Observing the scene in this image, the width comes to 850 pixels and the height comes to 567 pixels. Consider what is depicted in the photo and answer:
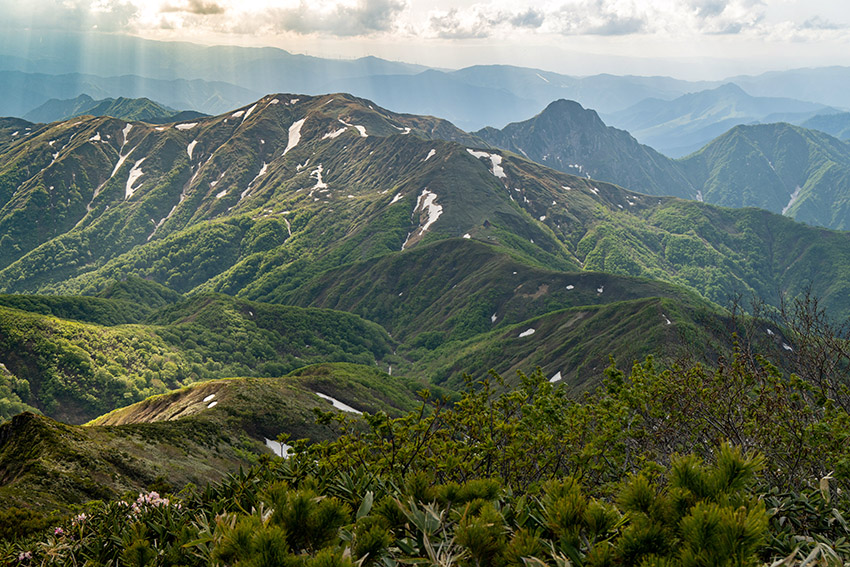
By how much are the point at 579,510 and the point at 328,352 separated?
509 ft

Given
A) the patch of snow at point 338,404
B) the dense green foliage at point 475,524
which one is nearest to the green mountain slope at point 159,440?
the patch of snow at point 338,404

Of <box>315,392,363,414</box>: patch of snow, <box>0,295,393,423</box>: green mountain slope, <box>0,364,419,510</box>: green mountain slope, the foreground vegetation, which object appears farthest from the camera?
<box>0,295,393,423</box>: green mountain slope

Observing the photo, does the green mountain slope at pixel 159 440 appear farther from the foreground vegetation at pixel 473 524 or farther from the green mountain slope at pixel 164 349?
the green mountain slope at pixel 164 349

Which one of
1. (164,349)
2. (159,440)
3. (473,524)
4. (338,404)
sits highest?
(473,524)

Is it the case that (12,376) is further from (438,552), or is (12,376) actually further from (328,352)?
(438,552)

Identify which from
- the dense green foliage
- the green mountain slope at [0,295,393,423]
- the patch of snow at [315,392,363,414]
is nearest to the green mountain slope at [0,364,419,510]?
the patch of snow at [315,392,363,414]

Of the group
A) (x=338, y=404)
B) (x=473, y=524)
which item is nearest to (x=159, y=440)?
(x=338, y=404)

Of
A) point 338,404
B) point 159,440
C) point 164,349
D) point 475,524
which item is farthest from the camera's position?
point 164,349

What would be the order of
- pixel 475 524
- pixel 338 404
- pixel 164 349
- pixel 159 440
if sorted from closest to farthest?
pixel 475 524 < pixel 159 440 < pixel 338 404 < pixel 164 349

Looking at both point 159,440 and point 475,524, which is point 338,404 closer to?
point 159,440

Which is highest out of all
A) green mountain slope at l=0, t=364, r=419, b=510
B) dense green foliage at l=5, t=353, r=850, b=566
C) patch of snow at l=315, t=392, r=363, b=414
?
dense green foliage at l=5, t=353, r=850, b=566

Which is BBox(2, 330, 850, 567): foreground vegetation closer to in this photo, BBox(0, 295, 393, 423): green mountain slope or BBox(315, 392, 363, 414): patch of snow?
BBox(315, 392, 363, 414): patch of snow

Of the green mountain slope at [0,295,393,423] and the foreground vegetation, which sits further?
the green mountain slope at [0,295,393,423]

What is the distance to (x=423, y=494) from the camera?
5938mm
